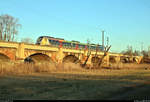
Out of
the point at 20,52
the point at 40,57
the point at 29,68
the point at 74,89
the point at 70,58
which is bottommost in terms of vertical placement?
the point at 74,89

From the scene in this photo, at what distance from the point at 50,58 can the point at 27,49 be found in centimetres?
650

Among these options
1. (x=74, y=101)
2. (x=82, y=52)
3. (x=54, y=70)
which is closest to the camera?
(x=74, y=101)

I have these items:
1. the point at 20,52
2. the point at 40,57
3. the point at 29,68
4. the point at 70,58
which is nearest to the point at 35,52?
the point at 20,52

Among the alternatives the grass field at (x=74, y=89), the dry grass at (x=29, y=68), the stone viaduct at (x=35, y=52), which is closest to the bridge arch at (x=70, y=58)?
the stone viaduct at (x=35, y=52)

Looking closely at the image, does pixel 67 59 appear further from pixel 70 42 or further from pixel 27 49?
pixel 27 49

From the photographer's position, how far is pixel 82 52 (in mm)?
43750

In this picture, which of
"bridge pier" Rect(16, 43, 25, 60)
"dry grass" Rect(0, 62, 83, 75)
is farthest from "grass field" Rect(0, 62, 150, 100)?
"bridge pier" Rect(16, 43, 25, 60)

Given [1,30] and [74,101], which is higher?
[1,30]

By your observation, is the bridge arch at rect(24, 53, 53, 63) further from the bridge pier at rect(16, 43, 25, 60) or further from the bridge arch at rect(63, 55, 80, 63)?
the bridge arch at rect(63, 55, 80, 63)

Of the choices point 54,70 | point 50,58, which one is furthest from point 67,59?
point 54,70

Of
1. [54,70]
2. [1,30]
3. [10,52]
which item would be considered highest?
[1,30]

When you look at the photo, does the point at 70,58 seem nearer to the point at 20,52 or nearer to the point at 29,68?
the point at 20,52

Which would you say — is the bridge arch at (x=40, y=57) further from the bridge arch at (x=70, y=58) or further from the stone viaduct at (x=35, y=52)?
the bridge arch at (x=70, y=58)

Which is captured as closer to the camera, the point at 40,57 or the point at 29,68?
the point at 29,68
